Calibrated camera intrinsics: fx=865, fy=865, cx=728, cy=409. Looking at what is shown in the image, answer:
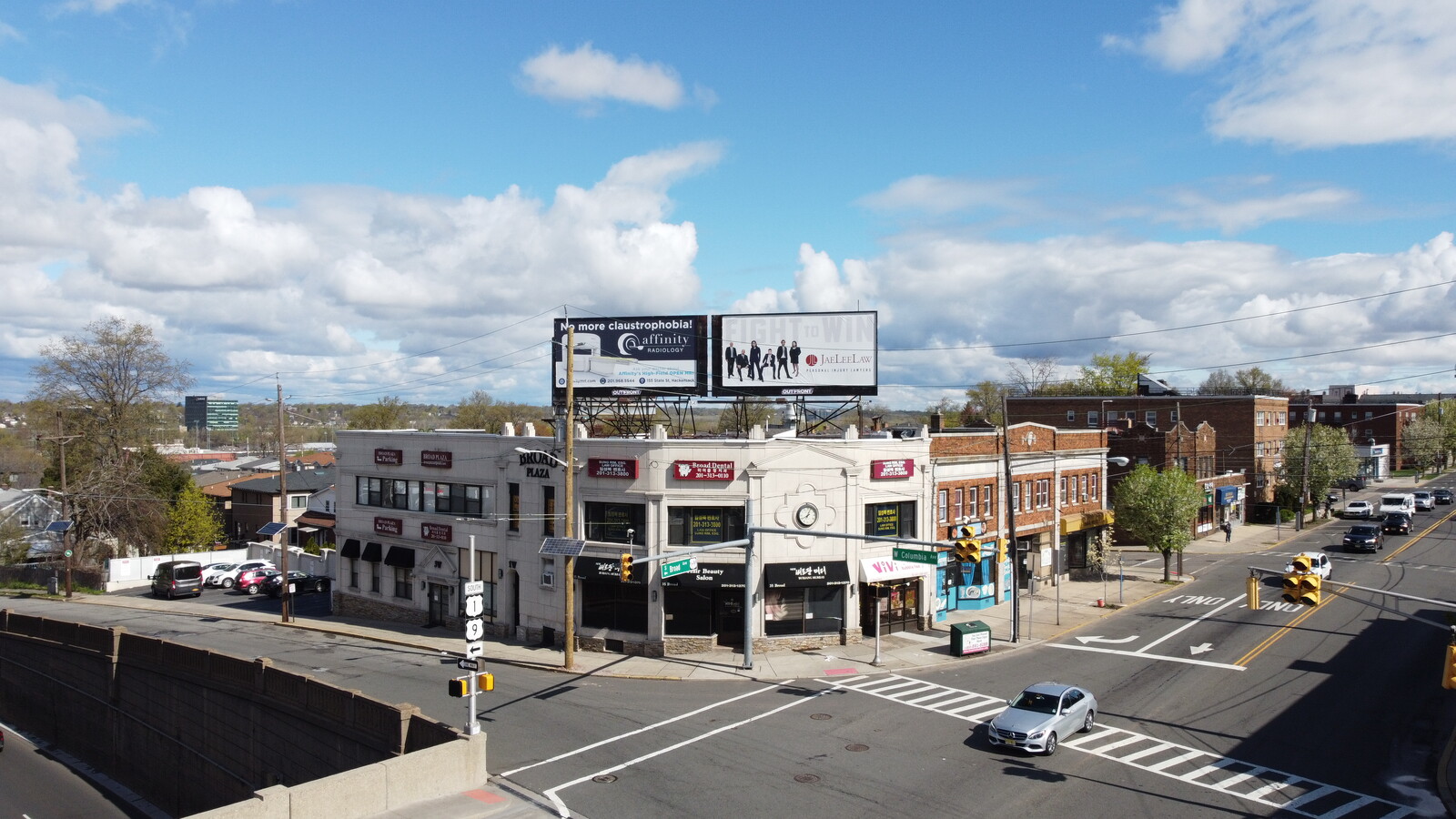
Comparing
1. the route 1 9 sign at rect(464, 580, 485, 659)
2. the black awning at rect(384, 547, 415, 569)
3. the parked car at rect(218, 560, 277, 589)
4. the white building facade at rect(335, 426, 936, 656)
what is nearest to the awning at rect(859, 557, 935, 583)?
the white building facade at rect(335, 426, 936, 656)

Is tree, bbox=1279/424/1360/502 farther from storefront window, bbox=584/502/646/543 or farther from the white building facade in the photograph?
storefront window, bbox=584/502/646/543

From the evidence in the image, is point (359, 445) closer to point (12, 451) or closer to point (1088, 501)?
point (1088, 501)

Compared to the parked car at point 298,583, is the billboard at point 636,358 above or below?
above

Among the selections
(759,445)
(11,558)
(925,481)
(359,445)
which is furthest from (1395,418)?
(11,558)

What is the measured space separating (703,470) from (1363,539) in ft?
165

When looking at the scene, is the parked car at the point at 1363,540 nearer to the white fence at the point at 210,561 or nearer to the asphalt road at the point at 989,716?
the asphalt road at the point at 989,716

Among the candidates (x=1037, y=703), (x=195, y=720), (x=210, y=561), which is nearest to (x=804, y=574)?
(x=1037, y=703)

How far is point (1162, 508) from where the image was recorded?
47594mm

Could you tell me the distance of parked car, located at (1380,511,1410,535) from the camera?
6856 centimetres

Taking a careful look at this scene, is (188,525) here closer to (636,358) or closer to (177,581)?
(177,581)

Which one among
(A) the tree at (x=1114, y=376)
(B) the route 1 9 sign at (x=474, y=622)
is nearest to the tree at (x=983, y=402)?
(A) the tree at (x=1114, y=376)

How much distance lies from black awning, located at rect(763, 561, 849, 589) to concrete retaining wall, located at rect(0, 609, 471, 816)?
15845 millimetres

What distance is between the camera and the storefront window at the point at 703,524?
34719 mm

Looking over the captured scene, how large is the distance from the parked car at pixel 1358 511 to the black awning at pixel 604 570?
73.3 meters
